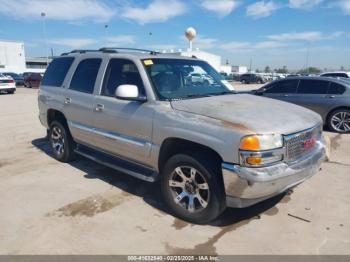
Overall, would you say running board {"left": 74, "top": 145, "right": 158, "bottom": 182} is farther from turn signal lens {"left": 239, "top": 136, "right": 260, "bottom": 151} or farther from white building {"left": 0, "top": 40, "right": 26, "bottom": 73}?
white building {"left": 0, "top": 40, "right": 26, "bottom": 73}

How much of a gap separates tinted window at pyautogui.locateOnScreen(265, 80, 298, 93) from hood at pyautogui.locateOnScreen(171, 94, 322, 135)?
19.4 ft

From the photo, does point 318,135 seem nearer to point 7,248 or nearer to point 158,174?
point 158,174

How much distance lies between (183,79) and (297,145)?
181 centimetres

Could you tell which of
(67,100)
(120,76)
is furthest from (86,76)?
(120,76)

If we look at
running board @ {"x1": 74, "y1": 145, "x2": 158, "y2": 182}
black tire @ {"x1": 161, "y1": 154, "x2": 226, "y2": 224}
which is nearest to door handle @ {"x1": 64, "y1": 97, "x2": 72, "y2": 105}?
running board @ {"x1": 74, "y1": 145, "x2": 158, "y2": 182}

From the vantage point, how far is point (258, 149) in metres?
3.08

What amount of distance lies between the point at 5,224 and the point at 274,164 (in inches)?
122

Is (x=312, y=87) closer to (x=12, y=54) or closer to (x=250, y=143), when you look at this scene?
(x=250, y=143)

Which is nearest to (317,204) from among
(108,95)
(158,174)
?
(158,174)

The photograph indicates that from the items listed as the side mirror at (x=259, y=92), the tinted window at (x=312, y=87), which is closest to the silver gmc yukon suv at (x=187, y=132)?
the side mirror at (x=259, y=92)

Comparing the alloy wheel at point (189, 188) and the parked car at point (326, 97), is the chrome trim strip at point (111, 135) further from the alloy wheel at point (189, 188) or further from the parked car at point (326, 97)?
the parked car at point (326, 97)

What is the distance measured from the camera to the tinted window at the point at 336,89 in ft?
29.2

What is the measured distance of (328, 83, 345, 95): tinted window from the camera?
8898 mm

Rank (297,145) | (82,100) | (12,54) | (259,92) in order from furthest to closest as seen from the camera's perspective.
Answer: (12,54) → (259,92) → (82,100) → (297,145)
